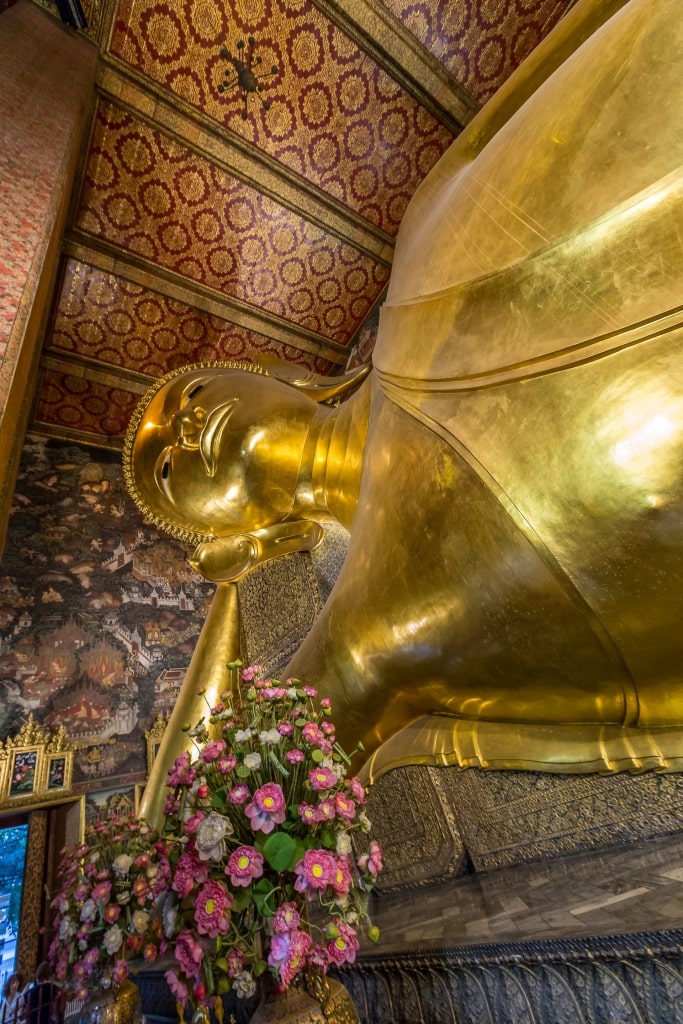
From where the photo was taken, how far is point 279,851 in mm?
541

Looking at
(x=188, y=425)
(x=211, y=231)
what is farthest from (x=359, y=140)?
(x=188, y=425)

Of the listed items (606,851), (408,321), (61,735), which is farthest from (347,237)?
(61,735)

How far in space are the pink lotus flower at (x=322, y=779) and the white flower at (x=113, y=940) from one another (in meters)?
0.60

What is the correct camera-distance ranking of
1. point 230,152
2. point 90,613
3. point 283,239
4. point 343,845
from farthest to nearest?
point 90,613, point 283,239, point 230,152, point 343,845

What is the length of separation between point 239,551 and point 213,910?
108 centimetres

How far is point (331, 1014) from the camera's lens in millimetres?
509

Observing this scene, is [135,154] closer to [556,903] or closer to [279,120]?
[279,120]

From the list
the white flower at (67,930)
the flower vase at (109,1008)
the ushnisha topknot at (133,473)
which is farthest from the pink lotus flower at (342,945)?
the ushnisha topknot at (133,473)

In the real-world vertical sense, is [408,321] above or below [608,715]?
above

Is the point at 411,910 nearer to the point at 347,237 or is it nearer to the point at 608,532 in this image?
the point at 608,532

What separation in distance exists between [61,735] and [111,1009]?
2.71 metres

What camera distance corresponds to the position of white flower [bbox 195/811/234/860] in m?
0.52

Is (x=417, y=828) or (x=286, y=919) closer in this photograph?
(x=286, y=919)

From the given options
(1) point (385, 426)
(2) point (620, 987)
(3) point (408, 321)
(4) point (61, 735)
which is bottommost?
(2) point (620, 987)
